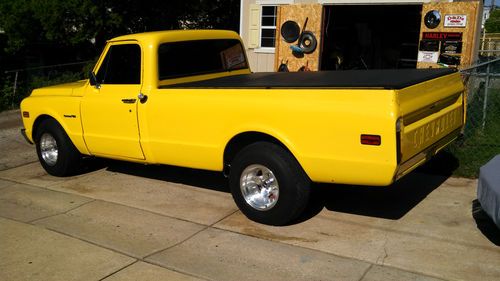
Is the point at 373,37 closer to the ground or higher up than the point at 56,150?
higher up

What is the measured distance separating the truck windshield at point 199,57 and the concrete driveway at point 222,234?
4.76 ft

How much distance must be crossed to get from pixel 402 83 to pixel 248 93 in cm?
144

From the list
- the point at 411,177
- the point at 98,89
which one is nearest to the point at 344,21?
the point at 411,177

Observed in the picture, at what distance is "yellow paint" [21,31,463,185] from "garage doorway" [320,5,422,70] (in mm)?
8231

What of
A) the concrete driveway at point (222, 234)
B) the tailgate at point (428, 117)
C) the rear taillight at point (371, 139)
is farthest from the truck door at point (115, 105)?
the tailgate at point (428, 117)

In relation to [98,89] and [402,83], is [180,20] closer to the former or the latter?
[98,89]

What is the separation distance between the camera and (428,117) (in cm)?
491

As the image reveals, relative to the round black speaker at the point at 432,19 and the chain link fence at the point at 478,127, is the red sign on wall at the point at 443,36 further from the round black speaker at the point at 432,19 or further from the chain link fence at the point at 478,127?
the chain link fence at the point at 478,127

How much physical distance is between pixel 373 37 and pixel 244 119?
43.2 ft

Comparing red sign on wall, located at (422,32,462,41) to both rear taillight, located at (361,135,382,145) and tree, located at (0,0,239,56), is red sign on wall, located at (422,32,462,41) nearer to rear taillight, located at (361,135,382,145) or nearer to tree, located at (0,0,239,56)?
rear taillight, located at (361,135,382,145)

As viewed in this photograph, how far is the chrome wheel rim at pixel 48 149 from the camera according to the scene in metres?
7.15

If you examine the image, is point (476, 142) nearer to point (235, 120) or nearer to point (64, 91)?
point (235, 120)

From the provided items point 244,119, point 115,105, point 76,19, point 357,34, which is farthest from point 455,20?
point 76,19

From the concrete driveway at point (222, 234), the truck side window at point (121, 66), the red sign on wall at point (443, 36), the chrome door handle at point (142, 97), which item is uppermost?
the red sign on wall at point (443, 36)
